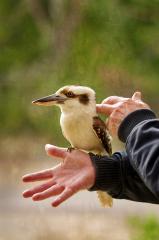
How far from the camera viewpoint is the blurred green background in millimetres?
2398

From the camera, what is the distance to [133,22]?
2682 mm

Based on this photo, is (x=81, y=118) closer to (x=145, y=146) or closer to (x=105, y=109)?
(x=105, y=109)

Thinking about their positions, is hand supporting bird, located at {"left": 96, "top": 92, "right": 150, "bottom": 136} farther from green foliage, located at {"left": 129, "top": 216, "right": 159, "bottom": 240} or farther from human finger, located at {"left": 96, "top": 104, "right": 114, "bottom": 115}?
green foliage, located at {"left": 129, "top": 216, "right": 159, "bottom": 240}

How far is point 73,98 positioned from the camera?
107 cm

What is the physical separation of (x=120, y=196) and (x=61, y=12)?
1892 millimetres

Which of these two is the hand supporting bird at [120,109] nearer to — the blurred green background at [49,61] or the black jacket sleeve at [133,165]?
the black jacket sleeve at [133,165]

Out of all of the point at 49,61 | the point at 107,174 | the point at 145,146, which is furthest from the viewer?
the point at 49,61

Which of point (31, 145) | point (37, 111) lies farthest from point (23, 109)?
point (31, 145)

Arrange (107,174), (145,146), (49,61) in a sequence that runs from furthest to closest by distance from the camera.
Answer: (49,61)
(107,174)
(145,146)

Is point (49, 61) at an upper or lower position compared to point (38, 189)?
lower

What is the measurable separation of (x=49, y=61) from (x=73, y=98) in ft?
5.86

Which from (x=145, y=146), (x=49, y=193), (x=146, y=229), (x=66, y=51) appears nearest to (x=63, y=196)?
(x=49, y=193)

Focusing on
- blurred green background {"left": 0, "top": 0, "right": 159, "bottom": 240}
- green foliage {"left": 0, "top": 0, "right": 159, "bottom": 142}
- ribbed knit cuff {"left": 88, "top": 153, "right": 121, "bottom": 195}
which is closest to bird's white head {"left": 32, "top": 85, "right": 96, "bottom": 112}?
ribbed knit cuff {"left": 88, "top": 153, "right": 121, "bottom": 195}

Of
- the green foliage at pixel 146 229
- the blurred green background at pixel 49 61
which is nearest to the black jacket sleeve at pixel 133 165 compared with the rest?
the green foliage at pixel 146 229
